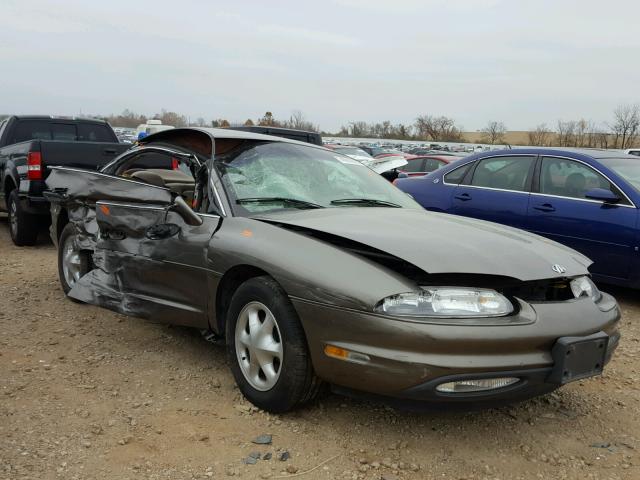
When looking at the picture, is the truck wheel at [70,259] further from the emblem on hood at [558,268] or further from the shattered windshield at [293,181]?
the emblem on hood at [558,268]

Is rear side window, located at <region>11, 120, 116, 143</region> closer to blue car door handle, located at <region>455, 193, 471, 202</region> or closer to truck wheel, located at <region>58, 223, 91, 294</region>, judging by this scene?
truck wheel, located at <region>58, 223, 91, 294</region>

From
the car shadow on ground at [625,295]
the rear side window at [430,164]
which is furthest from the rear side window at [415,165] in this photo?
the car shadow on ground at [625,295]

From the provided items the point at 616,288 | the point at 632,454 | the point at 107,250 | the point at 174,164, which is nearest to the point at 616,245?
the point at 616,288

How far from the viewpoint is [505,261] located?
2.78m

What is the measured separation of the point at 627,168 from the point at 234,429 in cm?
476

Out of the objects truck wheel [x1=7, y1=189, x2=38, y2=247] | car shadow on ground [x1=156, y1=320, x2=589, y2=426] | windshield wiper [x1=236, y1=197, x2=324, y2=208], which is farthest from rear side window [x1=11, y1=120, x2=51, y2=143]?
car shadow on ground [x1=156, y1=320, x2=589, y2=426]

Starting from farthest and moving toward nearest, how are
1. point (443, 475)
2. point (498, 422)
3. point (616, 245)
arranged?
point (616, 245), point (498, 422), point (443, 475)

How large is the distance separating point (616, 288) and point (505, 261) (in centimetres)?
407

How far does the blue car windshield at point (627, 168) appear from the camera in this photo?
5.47 metres

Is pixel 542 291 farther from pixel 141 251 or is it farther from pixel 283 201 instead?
pixel 141 251

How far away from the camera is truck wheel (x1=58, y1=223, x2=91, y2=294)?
15.9ft

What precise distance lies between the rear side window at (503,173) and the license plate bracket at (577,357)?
12.0ft

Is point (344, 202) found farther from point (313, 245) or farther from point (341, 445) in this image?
point (341, 445)

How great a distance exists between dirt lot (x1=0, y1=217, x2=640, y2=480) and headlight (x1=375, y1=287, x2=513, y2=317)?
0.71 metres
